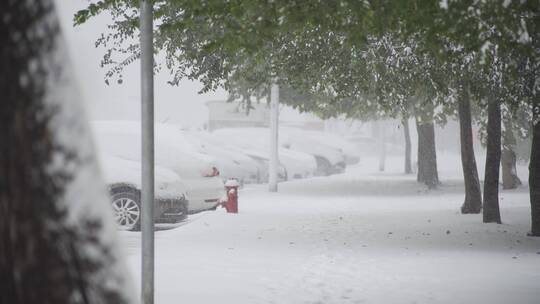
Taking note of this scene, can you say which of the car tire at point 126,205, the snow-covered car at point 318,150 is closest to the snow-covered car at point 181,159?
the car tire at point 126,205

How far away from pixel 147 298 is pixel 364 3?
272cm

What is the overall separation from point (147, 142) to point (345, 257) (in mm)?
4061

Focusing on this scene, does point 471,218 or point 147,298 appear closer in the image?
point 147,298

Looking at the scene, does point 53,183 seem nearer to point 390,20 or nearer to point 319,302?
point 390,20

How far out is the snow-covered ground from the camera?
21.5ft

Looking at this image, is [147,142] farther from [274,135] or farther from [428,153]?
[428,153]

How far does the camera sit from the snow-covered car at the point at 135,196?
10.8 m

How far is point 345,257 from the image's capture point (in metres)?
8.77

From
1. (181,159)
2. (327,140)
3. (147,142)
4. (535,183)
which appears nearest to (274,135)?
(181,159)

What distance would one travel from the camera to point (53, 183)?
1621 mm

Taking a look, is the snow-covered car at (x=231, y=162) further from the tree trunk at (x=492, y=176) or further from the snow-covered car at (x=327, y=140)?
the snow-covered car at (x=327, y=140)

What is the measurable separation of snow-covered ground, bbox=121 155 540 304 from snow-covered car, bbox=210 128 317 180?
1028 cm

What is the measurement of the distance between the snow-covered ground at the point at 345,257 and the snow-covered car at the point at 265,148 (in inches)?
405

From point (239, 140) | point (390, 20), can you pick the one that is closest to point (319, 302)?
point (390, 20)
